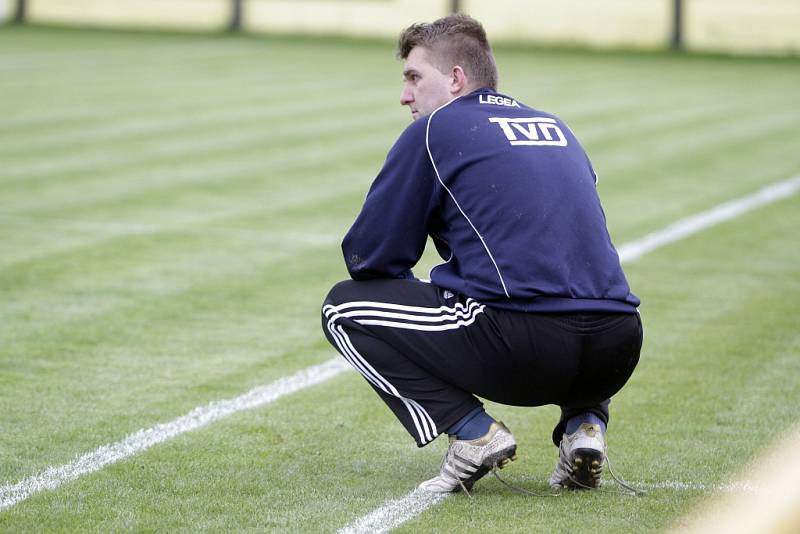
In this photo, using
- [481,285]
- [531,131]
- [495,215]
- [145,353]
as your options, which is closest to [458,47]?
[531,131]

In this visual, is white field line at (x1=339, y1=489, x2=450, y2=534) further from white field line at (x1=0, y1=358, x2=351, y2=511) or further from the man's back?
white field line at (x1=0, y1=358, x2=351, y2=511)

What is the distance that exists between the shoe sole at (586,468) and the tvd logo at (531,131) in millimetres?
991

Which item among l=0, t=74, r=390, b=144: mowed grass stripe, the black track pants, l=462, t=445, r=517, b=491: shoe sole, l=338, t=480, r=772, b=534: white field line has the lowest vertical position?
l=0, t=74, r=390, b=144: mowed grass stripe

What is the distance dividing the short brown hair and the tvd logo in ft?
0.73

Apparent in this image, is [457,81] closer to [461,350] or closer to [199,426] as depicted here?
[461,350]

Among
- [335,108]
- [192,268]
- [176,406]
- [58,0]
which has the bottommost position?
[58,0]

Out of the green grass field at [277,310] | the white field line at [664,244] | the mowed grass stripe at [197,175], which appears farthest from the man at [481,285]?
the mowed grass stripe at [197,175]

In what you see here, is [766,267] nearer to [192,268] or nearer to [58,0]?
[192,268]

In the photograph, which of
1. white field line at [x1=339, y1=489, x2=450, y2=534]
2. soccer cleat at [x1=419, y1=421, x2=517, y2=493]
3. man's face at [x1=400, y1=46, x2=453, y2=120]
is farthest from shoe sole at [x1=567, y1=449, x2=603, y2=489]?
man's face at [x1=400, y1=46, x2=453, y2=120]

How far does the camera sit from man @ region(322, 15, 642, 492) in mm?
4461

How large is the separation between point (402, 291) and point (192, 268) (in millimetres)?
4399

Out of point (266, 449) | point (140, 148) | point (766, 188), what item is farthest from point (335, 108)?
point (266, 449)

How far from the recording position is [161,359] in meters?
6.66

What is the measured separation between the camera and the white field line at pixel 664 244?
173 inches
